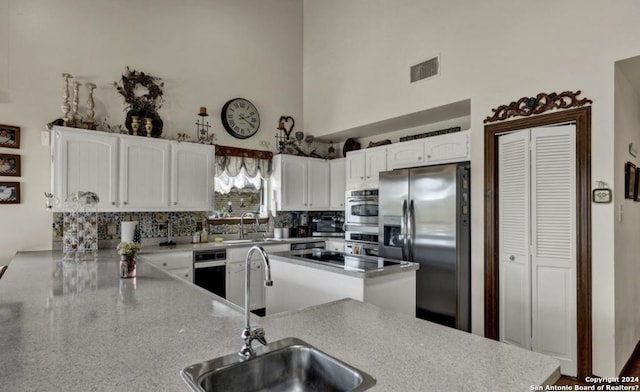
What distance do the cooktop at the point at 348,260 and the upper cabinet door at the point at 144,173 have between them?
1880 millimetres

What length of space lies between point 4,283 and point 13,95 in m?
2.33

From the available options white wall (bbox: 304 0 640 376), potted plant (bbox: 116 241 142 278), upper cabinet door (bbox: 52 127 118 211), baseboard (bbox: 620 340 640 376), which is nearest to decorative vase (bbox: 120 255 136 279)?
potted plant (bbox: 116 241 142 278)

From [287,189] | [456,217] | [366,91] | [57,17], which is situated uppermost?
[57,17]

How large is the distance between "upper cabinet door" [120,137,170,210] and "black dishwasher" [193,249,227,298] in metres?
0.73

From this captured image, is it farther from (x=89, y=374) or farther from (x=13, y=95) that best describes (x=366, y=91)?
(x=89, y=374)

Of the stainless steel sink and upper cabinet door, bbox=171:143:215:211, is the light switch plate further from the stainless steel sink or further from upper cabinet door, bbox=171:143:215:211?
the stainless steel sink

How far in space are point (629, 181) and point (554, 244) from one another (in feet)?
2.72

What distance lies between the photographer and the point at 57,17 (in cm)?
377

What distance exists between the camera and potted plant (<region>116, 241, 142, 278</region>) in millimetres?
2363

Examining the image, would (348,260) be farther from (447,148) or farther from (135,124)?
(135,124)

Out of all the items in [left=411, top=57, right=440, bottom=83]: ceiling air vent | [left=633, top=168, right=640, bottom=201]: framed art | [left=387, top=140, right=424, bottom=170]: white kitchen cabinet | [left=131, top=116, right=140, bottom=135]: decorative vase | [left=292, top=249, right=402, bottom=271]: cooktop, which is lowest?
[left=292, top=249, right=402, bottom=271]: cooktop

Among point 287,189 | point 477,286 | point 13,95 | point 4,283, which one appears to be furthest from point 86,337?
point 287,189

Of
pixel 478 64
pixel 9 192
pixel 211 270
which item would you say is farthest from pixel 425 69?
pixel 9 192

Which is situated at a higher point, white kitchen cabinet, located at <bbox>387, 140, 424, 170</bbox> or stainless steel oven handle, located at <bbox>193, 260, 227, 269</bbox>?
white kitchen cabinet, located at <bbox>387, 140, 424, 170</bbox>
